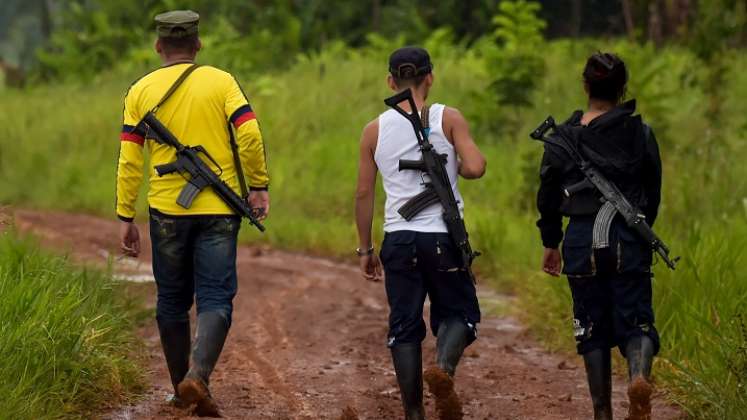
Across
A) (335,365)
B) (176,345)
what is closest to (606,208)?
(176,345)

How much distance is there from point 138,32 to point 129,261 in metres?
17.3

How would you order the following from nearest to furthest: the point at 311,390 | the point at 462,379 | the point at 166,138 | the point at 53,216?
the point at 166,138 < the point at 311,390 < the point at 462,379 < the point at 53,216

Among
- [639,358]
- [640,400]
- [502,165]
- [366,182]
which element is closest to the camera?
[640,400]

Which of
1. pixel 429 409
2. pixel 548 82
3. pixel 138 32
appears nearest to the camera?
pixel 429 409

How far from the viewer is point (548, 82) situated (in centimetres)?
2214

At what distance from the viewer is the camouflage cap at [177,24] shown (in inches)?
274

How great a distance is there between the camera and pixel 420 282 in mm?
6707

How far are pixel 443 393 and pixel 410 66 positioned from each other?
1.45m

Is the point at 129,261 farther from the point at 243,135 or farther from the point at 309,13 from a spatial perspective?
the point at 309,13

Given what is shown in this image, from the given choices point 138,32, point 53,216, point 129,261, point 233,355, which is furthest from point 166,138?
point 138,32

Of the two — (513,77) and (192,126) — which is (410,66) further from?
(513,77)

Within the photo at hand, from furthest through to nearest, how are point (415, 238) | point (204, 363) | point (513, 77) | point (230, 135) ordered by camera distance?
point (513, 77)
point (230, 135)
point (204, 363)
point (415, 238)

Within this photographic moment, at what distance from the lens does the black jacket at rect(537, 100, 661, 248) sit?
646 cm

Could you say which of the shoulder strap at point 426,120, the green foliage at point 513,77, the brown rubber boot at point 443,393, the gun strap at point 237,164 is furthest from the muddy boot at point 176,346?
the green foliage at point 513,77
